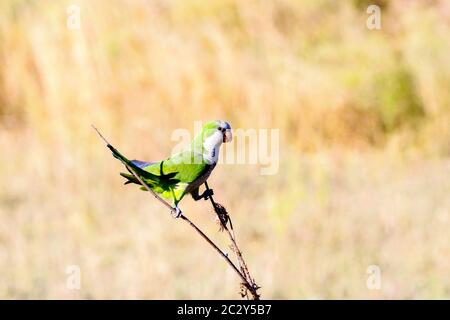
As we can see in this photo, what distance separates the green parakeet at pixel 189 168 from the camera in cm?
125

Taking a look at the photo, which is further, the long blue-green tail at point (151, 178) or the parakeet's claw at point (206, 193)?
the parakeet's claw at point (206, 193)

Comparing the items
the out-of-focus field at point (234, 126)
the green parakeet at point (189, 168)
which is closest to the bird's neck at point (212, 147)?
the green parakeet at point (189, 168)

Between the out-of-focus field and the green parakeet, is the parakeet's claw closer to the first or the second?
the green parakeet

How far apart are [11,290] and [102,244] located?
0.89 meters

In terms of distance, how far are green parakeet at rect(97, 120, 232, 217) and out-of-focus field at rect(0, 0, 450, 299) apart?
376 cm

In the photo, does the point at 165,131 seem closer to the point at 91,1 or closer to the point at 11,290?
the point at 91,1

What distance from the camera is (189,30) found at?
25.9ft

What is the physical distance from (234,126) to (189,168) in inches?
207

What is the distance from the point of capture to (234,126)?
6523 millimetres

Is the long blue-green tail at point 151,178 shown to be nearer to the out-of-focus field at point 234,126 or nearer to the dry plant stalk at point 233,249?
the dry plant stalk at point 233,249

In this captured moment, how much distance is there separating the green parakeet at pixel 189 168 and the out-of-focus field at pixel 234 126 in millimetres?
3756

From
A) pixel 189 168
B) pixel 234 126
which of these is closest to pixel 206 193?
pixel 189 168

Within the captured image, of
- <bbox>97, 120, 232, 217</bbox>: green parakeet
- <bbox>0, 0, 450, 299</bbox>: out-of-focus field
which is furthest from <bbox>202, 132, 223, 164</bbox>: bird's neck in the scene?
<bbox>0, 0, 450, 299</bbox>: out-of-focus field

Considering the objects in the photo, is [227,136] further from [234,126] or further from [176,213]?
[234,126]
